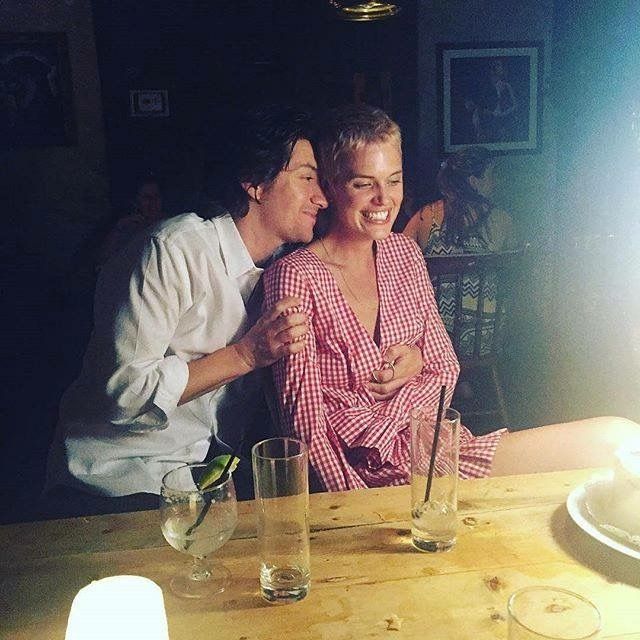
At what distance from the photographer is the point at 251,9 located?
4.89 feet

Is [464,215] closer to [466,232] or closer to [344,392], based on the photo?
[466,232]

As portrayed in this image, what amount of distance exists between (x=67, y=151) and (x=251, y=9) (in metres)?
0.47

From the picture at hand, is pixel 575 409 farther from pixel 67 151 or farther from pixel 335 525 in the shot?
pixel 67 151

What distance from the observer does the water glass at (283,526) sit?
0.94 m

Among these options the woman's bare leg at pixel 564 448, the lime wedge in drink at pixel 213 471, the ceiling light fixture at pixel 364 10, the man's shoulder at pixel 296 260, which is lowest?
the woman's bare leg at pixel 564 448

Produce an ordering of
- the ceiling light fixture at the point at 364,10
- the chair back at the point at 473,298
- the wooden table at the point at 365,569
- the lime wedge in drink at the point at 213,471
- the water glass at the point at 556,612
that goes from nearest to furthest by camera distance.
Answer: the water glass at the point at 556,612
the wooden table at the point at 365,569
the lime wedge in drink at the point at 213,471
the ceiling light fixture at the point at 364,10
the chair back at the point at 473,298

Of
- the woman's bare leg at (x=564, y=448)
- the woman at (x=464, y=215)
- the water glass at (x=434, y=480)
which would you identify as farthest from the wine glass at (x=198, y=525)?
the woman at (x=464, y=215)

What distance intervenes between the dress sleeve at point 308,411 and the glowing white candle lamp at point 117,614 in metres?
0.80

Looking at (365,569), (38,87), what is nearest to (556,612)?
(365,569)

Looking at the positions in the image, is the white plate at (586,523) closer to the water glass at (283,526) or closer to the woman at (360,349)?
the water glass at (283,526)

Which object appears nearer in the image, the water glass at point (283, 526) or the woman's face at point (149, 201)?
the water glass at point (283, 526)

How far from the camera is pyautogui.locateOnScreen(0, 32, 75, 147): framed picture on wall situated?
1.47 meters

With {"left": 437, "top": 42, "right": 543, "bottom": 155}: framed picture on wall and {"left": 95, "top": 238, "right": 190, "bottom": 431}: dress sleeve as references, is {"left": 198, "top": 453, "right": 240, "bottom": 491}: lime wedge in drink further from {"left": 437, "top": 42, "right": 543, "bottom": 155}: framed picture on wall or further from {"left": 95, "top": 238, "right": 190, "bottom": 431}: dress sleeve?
{"left": 437, "top": 42, "right": 543, "bottom": 155}: framed picture on wall

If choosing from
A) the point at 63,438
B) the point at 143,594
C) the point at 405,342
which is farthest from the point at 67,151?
the point at 143,594
